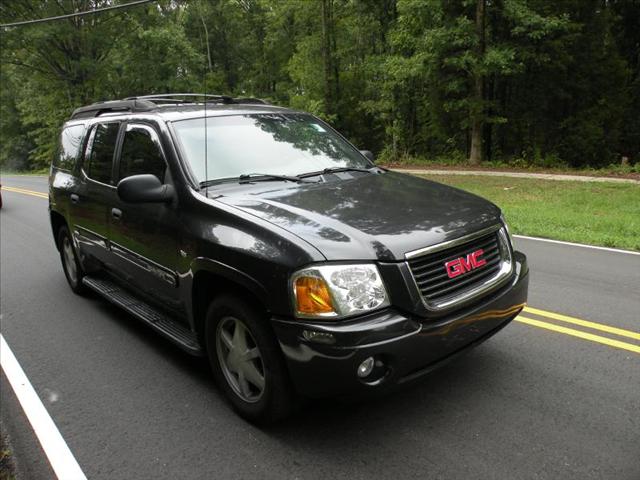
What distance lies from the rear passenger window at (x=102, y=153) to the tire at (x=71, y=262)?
1.16 m

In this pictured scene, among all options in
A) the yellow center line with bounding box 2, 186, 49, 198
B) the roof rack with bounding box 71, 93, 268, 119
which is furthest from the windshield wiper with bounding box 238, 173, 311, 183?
the yellow center line with bounding box 2, 186, 49, 198

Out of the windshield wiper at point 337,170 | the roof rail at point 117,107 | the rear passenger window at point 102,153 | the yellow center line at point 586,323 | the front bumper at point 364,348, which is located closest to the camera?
the front bumper at point 364,348

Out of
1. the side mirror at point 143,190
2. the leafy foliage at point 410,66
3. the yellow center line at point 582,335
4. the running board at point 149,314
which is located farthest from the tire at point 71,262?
the leafy foliage at point 410,66

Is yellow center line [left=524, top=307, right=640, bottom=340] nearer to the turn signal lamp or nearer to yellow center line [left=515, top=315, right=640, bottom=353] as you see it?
yellow center line [left=515, top=315, right=640, bottom=353]

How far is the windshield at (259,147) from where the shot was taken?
12.9ft

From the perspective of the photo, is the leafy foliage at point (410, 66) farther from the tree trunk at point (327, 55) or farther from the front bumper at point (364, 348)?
the front bumper at point (364, 348)

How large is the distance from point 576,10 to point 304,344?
2972cm

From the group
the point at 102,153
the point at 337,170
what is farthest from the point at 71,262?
the point at 337,170

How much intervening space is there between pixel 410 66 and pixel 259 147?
696 inches

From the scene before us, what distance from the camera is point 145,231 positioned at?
13.3 ft

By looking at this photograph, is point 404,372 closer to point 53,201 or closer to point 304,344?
point 304,344

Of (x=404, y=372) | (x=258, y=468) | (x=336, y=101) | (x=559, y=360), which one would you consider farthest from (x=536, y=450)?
(x=336, y=101)

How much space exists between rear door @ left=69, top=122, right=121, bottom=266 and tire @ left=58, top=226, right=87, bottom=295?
464mm

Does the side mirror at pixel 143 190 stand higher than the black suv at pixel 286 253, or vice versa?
the side mirror at pixel 143 190
